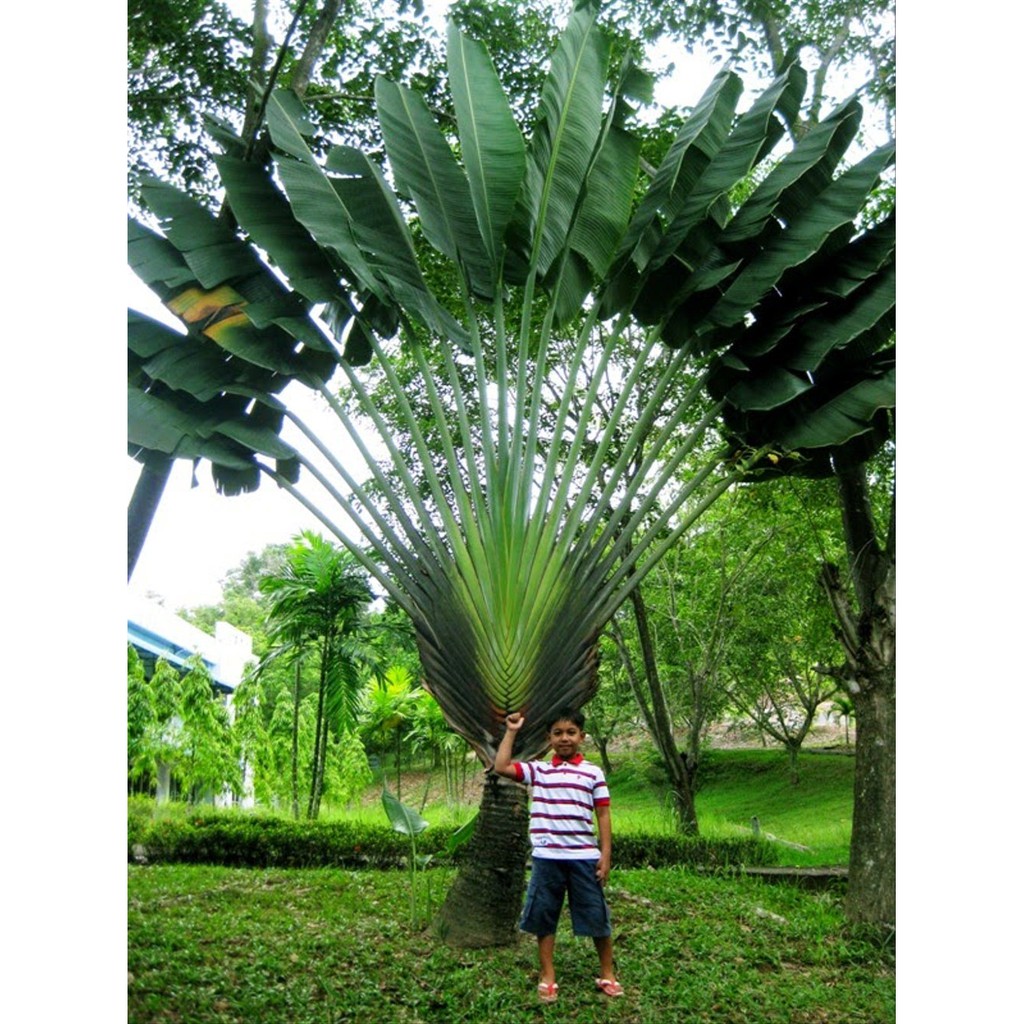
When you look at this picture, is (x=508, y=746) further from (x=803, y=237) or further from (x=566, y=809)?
(x=803, y=237)

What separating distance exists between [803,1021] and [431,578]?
1589 millimetres

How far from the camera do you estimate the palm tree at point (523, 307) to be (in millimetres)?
2910

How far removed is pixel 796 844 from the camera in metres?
5.89

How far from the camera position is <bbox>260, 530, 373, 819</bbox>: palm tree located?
4.29 meters

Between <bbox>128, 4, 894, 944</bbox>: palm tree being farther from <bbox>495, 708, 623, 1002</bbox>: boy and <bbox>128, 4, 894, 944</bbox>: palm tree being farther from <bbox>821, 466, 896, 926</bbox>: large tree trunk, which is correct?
<bbox>821, 466, 896, 926</bbox>: large tree trunk

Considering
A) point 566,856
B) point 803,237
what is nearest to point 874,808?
point 566,856

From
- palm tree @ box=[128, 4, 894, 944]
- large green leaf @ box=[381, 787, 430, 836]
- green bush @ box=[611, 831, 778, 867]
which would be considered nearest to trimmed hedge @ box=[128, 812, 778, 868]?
green bush @ box=[611, 831, 778, 867]

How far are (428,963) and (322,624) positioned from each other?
83.6 inches

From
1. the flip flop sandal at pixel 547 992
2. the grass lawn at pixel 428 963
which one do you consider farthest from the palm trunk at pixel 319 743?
the flip flop sandal at pixel 547 992

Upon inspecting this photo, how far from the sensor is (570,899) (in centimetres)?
259

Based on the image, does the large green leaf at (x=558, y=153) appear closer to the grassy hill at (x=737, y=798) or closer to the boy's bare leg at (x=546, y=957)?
the boy's bare leg at (x=546, y=957)

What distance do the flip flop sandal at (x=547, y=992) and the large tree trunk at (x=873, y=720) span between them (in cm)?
140
